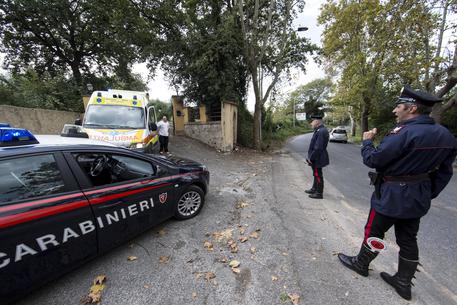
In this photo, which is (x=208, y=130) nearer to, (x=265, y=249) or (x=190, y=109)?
(x=190, y=109)

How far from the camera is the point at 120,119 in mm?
5742

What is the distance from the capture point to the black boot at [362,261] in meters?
2.11

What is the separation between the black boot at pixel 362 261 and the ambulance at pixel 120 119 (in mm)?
4919

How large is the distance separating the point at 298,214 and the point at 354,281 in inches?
62.4

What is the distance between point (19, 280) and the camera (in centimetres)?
158

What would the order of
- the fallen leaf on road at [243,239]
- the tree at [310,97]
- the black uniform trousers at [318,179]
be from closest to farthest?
the fallen leaf on road at [243,239]
the black uniform trousers at [318,179]
the tree at [310,97]

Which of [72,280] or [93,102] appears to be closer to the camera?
[72,280]

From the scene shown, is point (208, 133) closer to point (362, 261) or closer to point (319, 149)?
point (319, 149)

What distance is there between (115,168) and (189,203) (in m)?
1.33

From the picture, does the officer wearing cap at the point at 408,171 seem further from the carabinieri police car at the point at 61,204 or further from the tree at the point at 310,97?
the tree at the point at 310,97

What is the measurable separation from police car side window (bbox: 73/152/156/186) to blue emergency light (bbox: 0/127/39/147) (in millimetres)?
518

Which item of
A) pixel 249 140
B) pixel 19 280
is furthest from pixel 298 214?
pixel 249 140

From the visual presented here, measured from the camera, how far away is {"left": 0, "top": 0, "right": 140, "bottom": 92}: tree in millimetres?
10820

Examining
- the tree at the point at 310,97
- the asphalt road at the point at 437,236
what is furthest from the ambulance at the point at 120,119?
the tree at the point at 310,97
